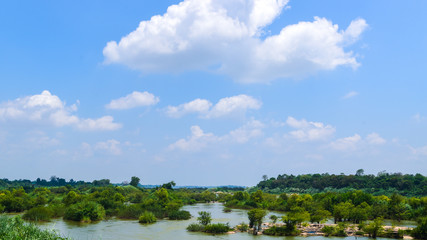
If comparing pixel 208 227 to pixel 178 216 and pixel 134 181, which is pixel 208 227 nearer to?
pixel 178 216

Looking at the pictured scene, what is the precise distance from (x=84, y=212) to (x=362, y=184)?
7852 centimetres

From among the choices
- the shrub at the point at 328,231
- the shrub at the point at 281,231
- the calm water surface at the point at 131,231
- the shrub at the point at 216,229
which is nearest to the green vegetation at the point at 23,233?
the calm water surface at the point at 131,231

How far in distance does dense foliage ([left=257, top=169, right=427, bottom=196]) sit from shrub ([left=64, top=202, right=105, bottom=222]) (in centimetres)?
6617

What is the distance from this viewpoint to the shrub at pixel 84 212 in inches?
1529

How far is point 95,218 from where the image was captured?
132 feet

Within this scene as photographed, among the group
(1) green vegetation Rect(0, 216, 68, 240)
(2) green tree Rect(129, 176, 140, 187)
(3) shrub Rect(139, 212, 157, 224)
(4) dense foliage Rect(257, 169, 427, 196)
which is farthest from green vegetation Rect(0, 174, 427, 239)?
(2) green tree Rect(129, 176, 140, 187)

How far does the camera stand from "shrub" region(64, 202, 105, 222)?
38.8m

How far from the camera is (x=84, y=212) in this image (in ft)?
128

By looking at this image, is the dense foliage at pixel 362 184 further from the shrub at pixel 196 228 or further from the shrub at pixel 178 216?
the shrub at pixel 196 228

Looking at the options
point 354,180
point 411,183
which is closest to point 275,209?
point 411,183

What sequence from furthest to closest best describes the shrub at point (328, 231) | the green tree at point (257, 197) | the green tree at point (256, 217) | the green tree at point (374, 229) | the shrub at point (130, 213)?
1. the green tree at point (257, 197)
2. the shrub at point (130, 213)
3. the green tree at point (256, 217)
4. the shrub at point (328, 231)
5. the green tree at point (374, 229)

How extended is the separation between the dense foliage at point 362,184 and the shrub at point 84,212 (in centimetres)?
6617

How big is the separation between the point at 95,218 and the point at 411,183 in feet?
246

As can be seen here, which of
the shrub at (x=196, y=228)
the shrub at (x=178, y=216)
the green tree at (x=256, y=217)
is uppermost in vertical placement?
the green tree at (x=256, y=217)
